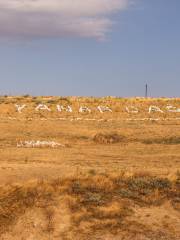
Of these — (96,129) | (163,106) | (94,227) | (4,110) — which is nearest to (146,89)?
(163,106)

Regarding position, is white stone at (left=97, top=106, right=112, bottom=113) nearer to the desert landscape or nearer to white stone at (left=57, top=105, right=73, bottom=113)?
white stone at (left=57, top=105, right=73, bottom=113)

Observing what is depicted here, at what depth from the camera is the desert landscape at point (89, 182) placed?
1822 cm

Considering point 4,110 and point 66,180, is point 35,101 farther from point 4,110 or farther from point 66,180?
point 66,180

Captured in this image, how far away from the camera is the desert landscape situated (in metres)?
18.2

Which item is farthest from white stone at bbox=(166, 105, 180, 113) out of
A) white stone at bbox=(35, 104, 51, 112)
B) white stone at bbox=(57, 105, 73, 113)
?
white stone at bbox=(35, 104, 51, 112)

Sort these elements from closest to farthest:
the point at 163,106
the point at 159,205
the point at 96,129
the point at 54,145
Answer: the point at 159,205 → the point at 54,145 → the point at 96,129 → the point at 163,106

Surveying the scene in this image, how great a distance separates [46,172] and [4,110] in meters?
40.6

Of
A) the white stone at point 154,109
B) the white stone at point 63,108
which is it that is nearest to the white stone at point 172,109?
the white stone at point 154,109

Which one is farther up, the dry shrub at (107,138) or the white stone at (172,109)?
the white stone at (172,109)

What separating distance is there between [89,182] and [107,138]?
22.5m

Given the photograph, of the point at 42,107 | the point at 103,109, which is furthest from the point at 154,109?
the point at 42,107

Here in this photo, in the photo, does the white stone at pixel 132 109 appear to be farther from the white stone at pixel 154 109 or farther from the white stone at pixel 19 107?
the white stone at pixel 19 107

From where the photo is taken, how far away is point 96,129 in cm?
5044

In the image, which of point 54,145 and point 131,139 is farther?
point 131,139
